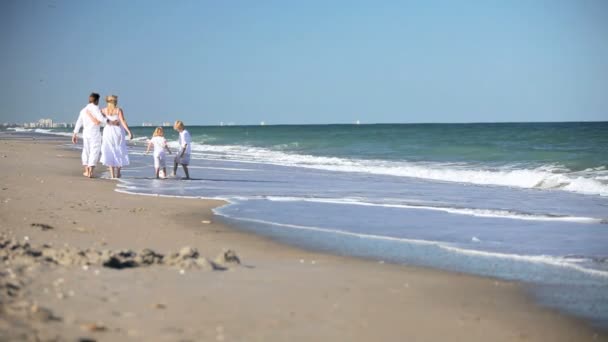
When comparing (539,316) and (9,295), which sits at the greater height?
(9,295)

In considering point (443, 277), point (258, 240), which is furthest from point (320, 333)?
point (258, 240)

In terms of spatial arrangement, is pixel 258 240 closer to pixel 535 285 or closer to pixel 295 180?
pixel 535 285

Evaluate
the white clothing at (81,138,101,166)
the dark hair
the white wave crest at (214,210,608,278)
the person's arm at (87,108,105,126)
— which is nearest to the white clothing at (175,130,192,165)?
the white clothing at (81,138,101,166)

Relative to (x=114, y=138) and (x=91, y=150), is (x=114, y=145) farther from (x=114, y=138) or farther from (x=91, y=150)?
(x=91, y=150)

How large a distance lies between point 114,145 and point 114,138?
222 millimetres

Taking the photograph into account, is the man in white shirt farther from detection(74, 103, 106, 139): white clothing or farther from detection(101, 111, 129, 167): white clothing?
detection(101, 111, 129, 167): white clothing

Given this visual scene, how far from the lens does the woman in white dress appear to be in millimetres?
15250

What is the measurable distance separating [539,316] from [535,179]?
14984 millimetres

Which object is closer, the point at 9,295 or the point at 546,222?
the point at 9,295

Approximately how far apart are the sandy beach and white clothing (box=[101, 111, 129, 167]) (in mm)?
7612

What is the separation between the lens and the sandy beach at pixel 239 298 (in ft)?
13.8

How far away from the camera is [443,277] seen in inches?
252

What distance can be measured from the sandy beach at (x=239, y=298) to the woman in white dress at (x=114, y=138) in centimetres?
Result: 758

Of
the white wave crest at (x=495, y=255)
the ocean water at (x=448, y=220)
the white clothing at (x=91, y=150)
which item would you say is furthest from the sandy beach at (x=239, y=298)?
the white clothing at (x=91, y=150)
